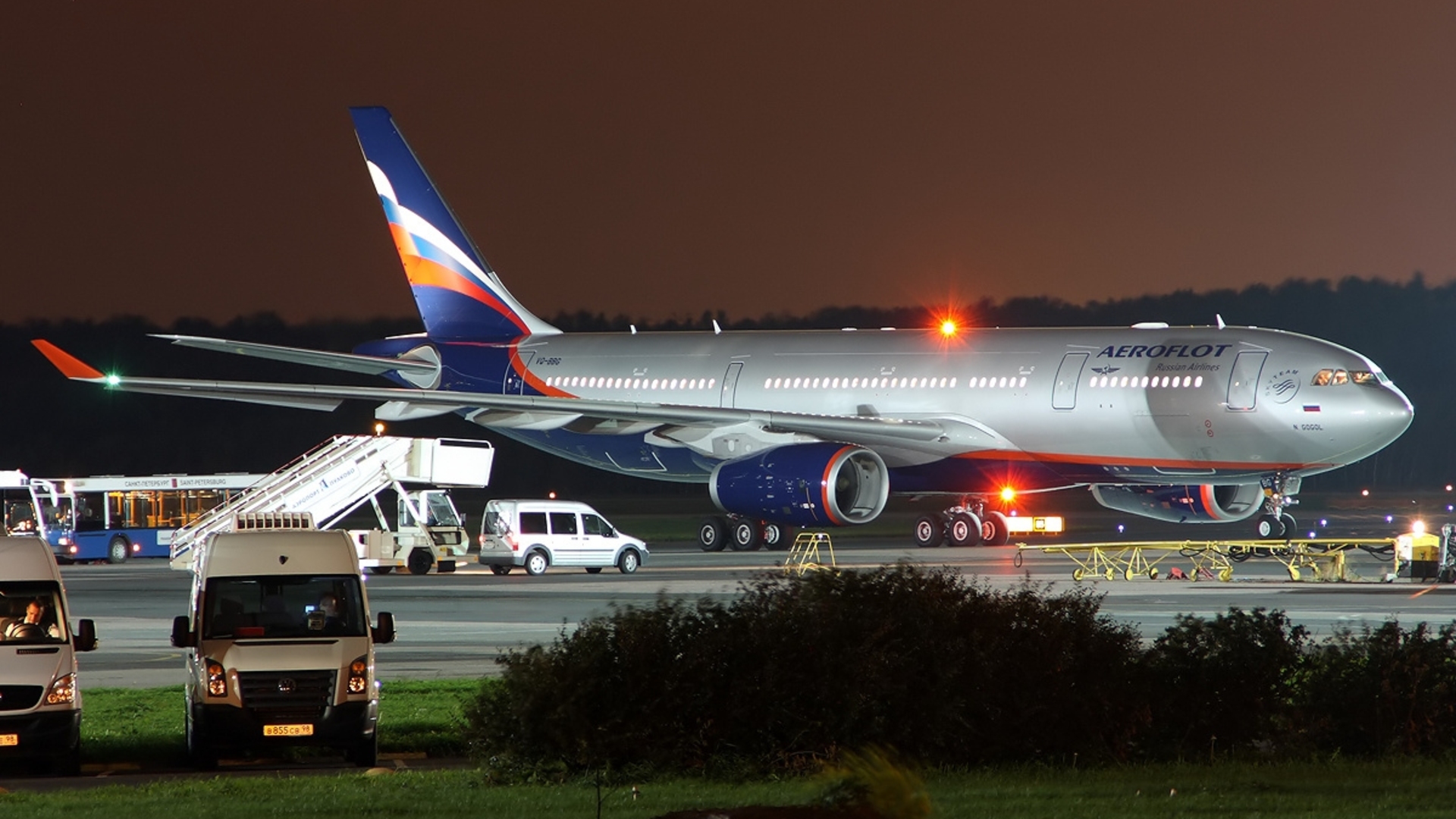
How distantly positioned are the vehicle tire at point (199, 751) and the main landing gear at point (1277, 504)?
26748 millimetres

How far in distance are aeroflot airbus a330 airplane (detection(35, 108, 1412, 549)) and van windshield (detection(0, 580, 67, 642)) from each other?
2270 cm

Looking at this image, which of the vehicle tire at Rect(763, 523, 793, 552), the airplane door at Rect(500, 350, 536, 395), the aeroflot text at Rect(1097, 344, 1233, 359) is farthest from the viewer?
the airplane door at Rect(500, 350, 536, 395)

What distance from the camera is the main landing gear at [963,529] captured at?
4169 centimetres

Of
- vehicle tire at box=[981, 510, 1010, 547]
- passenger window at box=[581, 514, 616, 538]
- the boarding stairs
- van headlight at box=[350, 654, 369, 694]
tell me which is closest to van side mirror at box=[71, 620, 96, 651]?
van headlight at box=[350, 654, 369, 694]

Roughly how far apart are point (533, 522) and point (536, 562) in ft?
2.78

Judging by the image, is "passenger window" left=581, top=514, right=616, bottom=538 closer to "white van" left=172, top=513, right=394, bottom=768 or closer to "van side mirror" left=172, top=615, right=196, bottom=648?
"white van" left=172, top=513, right=394, bottom=768

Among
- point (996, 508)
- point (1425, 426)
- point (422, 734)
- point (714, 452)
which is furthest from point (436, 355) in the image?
point (1425, 426)

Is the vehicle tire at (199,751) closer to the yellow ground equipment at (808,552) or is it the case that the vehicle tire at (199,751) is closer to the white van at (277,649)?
the white van at (277,649)

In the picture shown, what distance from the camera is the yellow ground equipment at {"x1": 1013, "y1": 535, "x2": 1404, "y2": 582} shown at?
31266 millimetres

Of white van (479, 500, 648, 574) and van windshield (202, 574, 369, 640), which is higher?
white van (479, 500, 648, 574)

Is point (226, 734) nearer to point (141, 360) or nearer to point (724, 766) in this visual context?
point (724, 766)

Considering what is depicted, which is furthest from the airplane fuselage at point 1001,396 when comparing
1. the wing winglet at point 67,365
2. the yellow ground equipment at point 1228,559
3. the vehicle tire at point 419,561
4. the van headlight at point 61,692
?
the van headlight at point 61,692

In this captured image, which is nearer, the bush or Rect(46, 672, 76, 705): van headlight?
the bush

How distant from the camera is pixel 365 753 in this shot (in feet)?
44.5
